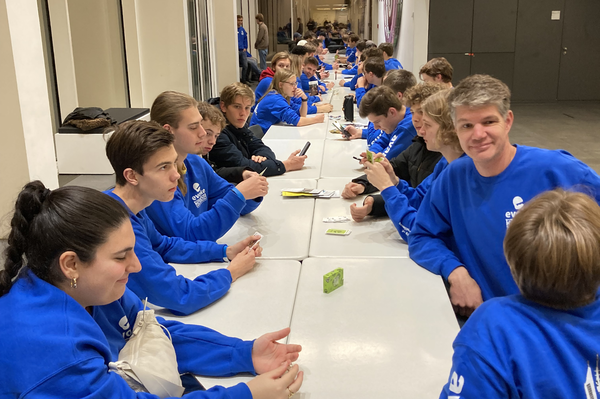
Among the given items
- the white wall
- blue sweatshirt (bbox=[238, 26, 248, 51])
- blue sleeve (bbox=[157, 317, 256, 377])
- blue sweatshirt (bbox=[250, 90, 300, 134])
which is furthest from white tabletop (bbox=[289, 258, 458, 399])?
blue sweatshirt (bbox=[238, 26, 248, 51])

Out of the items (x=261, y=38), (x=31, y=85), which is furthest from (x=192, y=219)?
(x=261, y=38)

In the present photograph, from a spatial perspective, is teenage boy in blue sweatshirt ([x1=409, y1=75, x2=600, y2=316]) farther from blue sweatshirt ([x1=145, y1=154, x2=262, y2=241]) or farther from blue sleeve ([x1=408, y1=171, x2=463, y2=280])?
blue sweatshirt ([x1=145, y1=154, x2=262, y2=241])

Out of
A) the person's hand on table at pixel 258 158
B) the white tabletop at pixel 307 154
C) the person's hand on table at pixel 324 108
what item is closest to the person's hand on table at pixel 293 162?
the white tabletop at pixel 307 154

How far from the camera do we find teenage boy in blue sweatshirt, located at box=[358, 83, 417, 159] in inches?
137

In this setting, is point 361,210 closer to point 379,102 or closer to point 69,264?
point 379,102

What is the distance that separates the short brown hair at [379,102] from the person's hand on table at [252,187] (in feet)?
4.27

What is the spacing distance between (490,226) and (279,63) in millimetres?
4896

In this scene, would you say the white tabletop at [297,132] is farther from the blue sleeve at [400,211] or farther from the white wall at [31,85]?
the blue sleeve at [400,211]

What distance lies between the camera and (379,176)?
8.26ft

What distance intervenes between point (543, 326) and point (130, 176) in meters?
1.27

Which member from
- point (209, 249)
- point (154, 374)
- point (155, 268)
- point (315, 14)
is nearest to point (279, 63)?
point (209, 249)

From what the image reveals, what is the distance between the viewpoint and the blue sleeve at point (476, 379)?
3.22ft

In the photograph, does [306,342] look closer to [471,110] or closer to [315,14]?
[471,110]

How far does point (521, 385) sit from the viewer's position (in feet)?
3.23
